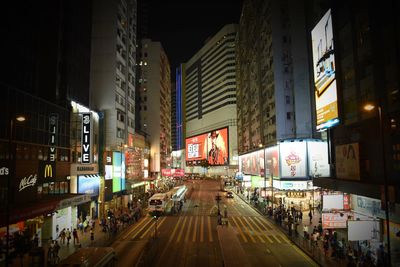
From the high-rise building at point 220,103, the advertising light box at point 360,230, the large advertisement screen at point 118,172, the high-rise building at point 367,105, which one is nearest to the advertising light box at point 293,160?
the high-rise building at point 367,105

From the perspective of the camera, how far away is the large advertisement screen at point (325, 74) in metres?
31.9

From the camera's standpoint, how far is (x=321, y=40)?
1368 inches

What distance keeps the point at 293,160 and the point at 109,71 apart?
3460cm

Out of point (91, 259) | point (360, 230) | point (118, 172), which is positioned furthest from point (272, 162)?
point (91, 259)

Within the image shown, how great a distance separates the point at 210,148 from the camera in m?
158

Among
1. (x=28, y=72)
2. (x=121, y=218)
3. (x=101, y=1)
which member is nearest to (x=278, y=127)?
(x=121, y=218)

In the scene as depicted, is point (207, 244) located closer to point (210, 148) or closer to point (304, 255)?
point (304, 255)

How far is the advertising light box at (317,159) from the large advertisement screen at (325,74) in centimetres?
2078

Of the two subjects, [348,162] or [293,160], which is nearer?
[348,162]

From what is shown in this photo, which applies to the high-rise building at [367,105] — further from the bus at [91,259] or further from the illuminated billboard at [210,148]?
the illuminated billboard at [210,148]

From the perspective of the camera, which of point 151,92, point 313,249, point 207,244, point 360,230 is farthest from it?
point 151,92

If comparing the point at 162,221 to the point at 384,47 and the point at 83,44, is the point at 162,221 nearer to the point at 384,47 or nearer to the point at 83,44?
the point at 83,44

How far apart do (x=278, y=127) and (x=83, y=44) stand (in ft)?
121

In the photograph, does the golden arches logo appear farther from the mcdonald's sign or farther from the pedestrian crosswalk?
the pedestrian crosswalk
